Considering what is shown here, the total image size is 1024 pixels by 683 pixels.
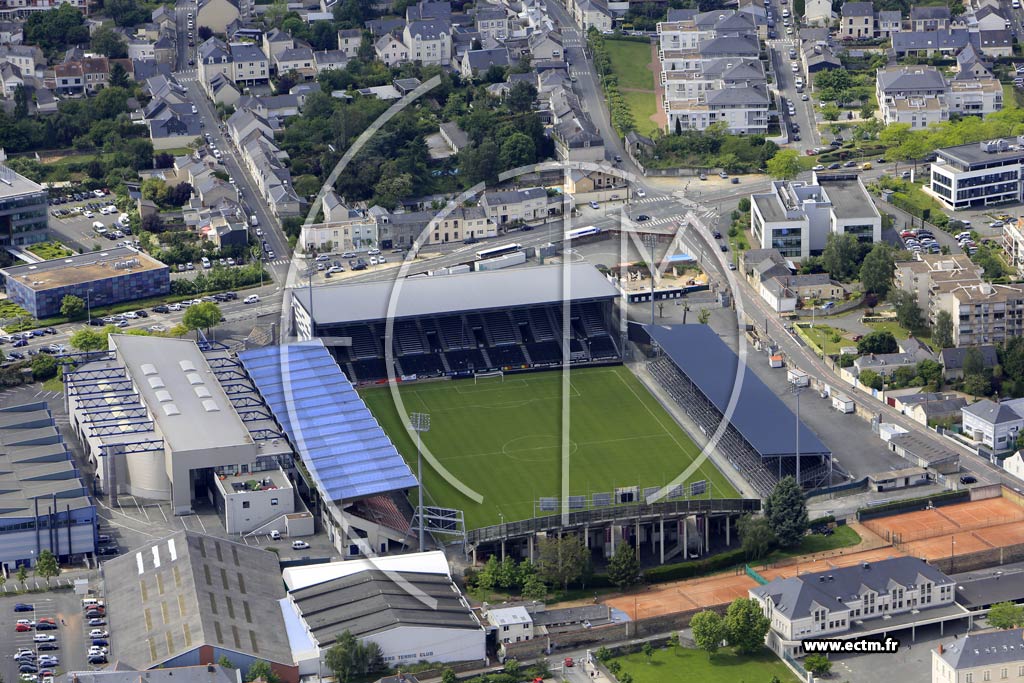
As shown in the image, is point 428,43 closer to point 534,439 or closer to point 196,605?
point 534,439

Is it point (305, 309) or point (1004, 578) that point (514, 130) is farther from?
point (1004, 578)

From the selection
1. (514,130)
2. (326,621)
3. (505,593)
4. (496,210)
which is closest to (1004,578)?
(505,593)

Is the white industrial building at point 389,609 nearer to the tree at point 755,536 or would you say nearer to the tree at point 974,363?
the tree at point 755,536

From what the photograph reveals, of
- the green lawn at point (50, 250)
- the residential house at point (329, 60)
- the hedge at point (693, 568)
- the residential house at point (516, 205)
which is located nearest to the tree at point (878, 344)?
the hedge at point (693, 568)

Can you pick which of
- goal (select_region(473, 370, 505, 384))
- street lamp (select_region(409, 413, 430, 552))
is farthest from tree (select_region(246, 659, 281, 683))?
goal (select_region(473, 370, 505, 384))

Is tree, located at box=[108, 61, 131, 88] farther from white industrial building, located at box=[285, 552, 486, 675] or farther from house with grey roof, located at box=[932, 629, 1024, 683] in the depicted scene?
house with grey roof, located at box=[932, 629, 1024, 683]

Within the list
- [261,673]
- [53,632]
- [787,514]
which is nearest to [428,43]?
[787,514]
